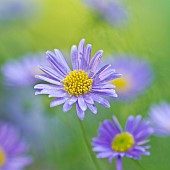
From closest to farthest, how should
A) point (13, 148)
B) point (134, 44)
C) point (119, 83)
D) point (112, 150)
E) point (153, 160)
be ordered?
point (112, 150) → point (153, 160) → point (13, 148) → point (119, 83) → point (134, 44)

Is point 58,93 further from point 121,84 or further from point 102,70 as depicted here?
point 121,84

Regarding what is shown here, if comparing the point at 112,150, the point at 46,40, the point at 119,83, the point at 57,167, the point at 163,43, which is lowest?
the point at 112,150

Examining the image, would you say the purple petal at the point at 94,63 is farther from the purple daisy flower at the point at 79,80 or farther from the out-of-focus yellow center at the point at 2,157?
the out-of-focus yellow center at the point at 2,157

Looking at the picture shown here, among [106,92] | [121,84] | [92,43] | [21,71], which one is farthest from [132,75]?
[106,92]

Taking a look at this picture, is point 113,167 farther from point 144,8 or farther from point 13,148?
point 144,8

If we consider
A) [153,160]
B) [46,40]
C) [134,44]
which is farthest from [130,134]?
[46,40]
